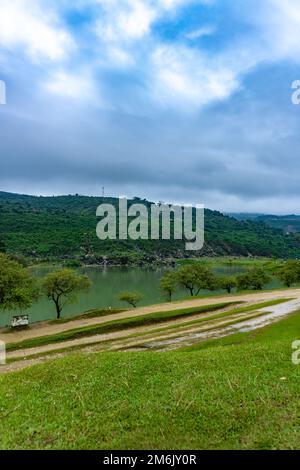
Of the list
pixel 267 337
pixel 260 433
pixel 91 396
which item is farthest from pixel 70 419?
pixel 267 337

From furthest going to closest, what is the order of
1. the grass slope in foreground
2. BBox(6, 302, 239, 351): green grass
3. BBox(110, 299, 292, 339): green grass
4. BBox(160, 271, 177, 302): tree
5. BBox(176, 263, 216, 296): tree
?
BBox(176, 263, 216, 296): tree < BBox(160, 271, 177, 302): tree < BBox(6, 302, 239, 351): green grass < BBox(110, 299, 292, 339): green grass < the grass slope in foreground

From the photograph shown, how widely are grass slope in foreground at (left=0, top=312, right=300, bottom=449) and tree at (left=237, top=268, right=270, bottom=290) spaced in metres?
73.2

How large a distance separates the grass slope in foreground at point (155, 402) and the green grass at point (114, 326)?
20393mm

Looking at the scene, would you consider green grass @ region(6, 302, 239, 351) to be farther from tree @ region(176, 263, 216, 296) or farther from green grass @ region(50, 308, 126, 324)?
tree @ region(176, 263, 216, 296)

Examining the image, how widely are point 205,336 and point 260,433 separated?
68.7 ft

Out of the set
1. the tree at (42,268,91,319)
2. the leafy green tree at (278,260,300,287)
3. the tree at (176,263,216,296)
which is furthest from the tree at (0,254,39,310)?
the leafy green tree at (278,260,300,287)

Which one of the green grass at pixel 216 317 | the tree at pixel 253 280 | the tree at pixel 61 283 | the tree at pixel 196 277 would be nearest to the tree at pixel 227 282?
the tree at pixel 253 280

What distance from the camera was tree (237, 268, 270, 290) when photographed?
3595 inches

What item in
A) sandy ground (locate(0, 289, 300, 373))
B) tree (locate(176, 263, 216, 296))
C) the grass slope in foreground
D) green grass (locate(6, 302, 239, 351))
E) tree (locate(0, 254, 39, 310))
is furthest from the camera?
tree (locate(176, 263, 216, 296))

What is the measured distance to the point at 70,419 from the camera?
13422mm

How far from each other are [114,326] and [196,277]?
42.5 meters

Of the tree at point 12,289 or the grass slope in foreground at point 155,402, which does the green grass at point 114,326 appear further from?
the grass slope in foreground at point 155,402

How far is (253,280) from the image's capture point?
91562 mm

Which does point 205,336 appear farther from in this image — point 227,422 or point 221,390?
point 227,422
